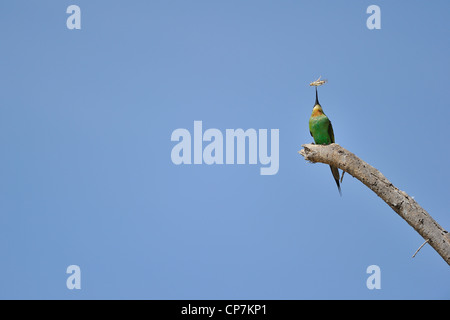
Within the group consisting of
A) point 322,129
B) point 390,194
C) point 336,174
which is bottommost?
point 390,194

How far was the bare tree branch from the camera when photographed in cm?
721

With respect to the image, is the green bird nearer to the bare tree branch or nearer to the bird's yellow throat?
the bird's yellow throat

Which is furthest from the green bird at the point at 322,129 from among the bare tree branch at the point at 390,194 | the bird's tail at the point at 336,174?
the bare tree branch at the point at 390,194

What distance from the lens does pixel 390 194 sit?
24.3 ft

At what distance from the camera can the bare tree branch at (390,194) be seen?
7215mm

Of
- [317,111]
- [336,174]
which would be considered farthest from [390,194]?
[317,111]

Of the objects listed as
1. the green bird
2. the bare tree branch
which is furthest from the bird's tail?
the bare tree branch

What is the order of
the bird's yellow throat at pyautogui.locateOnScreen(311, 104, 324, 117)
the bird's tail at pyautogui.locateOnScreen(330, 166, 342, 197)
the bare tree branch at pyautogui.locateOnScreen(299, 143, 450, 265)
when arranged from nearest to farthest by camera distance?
the bare tree branch at pyautogui.locateOnScreen(299, 143, 450, 265) → the bird's tail at pyautogui.locateOnScreen(330, 166, 342, 197) → the bird's yellow throat at pyautogui.locateOnScreen(311, 104, 324, 117)

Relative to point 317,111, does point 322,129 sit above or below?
below

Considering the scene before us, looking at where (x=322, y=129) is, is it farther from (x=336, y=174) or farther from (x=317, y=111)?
(x=336, y=174)

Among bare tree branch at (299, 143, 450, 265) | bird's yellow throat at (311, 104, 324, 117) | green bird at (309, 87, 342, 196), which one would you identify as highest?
bird's yellow throat at (311, 104, 324, 117)
